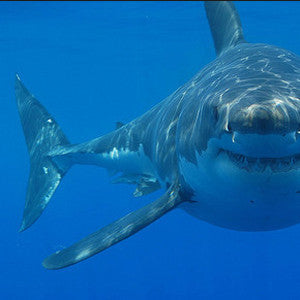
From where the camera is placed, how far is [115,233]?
4562 mm

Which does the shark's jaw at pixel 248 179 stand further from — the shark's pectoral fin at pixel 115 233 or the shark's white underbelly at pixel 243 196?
the shark's pectoral fin at pixel 115 233

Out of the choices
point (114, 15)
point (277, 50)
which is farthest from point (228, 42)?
point (114, 15)

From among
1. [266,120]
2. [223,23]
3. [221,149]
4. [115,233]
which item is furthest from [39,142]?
[266,120]

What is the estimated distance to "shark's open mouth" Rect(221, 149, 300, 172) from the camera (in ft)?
9.37

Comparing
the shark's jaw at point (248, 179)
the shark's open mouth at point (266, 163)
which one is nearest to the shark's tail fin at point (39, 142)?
the shark's jaw at point (248, 179)

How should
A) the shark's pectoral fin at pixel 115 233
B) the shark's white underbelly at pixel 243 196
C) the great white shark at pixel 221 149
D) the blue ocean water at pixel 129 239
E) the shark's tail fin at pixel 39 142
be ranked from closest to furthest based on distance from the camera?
the great white shark at pixel 221 149
the shark's white underbelly at pixel 243 196
the shark's pectoral fin at pixel 115 233
the shark's tail fin at pixel 39 142
the blue ocean water at pixel 129 239

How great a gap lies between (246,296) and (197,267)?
193 centimetres

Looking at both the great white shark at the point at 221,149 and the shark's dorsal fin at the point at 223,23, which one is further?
the shark's dorsal fin at the point at 223,23

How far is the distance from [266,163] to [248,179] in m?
0.27

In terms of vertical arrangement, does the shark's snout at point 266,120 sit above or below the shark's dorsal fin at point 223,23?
below

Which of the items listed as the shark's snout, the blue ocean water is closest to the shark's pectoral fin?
the shark's snout

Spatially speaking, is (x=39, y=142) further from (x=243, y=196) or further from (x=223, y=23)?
(x=243, y=196)

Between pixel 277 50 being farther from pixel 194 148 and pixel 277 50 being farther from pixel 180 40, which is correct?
pixel 180 40

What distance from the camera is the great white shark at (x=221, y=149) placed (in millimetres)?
2807
